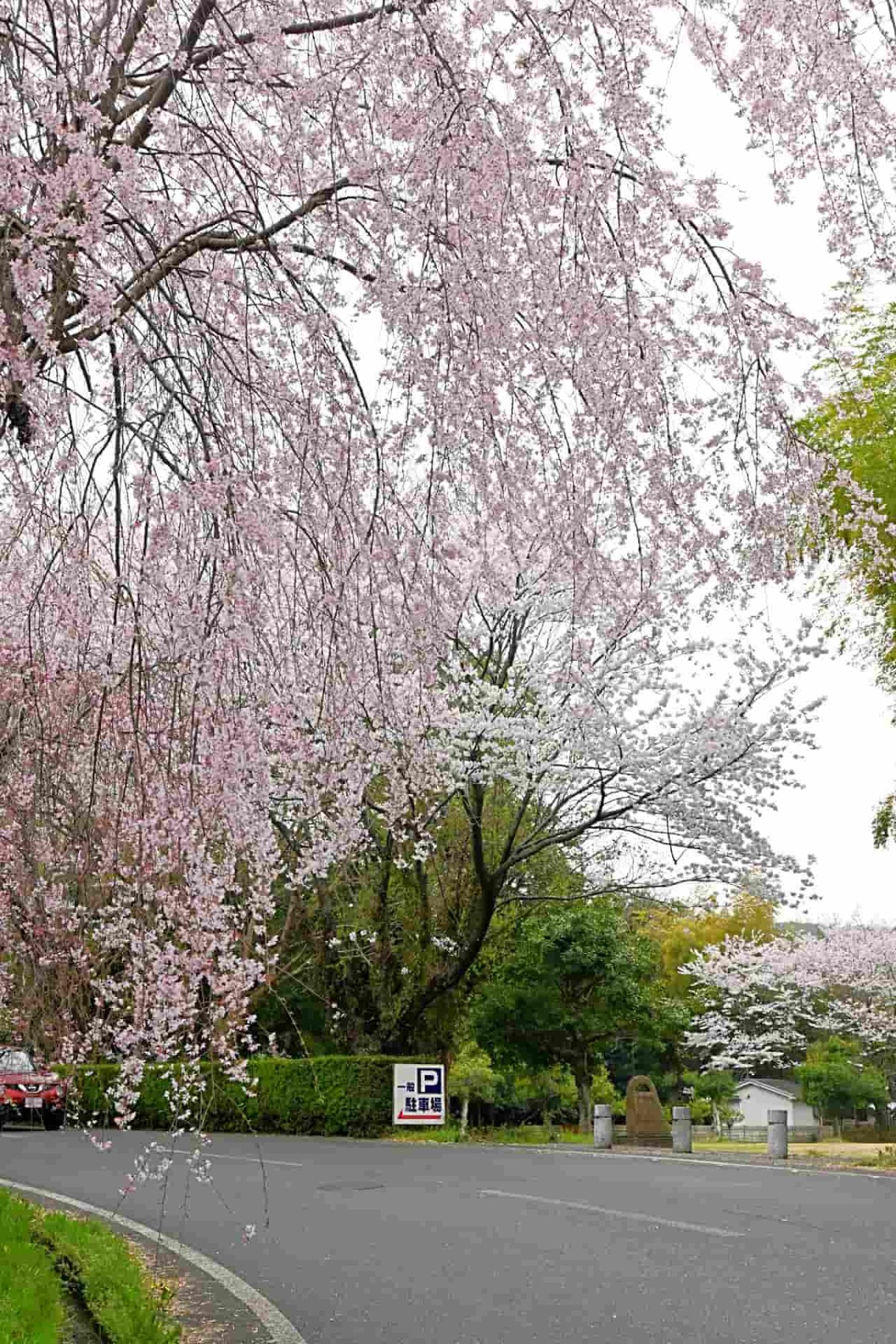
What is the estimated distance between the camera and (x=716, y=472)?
13.7 feet

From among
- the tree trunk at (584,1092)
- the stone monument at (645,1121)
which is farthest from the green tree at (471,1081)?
the stone monument at (645,1121)

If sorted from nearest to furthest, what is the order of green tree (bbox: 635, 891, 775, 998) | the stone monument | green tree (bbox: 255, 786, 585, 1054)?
the stone monument, green tree (bbox: 255, 786, 585, 1054), green tree (bbox: 635, 891, 775, 998)

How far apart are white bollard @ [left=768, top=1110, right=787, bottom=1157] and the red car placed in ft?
39.7

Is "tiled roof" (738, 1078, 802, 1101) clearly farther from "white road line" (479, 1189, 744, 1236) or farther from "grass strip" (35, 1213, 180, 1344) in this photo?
"grass strip" (35, 1213, 180, 1344)

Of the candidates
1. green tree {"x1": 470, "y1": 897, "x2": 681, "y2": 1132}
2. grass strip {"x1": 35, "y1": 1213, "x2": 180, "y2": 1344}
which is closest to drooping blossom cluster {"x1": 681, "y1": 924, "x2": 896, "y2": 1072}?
green tree {"x1": 470, "y1": 897, "x2": 681, "y2": 1132}

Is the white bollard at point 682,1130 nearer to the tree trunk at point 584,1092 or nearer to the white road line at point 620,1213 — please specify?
the white road line at point 620,1213

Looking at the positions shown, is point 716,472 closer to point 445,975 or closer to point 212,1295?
point 212,1295

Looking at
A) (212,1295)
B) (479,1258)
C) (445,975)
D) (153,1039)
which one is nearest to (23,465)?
(153,1039)

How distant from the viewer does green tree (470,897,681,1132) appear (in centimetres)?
2142

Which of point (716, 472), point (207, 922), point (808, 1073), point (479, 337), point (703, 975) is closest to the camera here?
point (479, 337)

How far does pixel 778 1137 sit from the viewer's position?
47.6 ft

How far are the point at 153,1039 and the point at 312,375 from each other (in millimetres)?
2464

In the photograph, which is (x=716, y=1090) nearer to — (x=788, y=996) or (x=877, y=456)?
(x=788, y=996)

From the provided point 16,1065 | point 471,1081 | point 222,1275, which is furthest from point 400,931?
point 222,1275
